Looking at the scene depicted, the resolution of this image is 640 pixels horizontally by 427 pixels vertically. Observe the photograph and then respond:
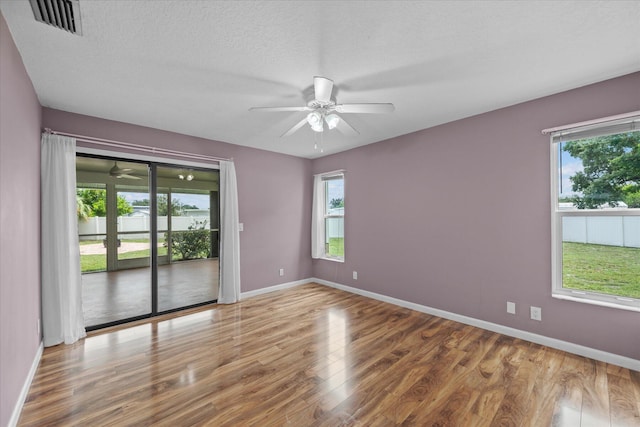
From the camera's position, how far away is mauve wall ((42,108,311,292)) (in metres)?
4.02

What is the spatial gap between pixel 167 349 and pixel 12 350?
1.15 m

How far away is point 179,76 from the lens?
2.26 metres

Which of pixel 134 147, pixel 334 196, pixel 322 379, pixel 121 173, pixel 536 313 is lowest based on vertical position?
pixel 322 379

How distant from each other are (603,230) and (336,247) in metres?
3.54

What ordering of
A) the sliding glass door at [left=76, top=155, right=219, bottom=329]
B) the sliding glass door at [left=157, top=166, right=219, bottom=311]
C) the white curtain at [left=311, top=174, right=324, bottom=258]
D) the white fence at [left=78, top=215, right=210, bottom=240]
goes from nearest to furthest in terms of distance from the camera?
the sliding glass door at [left=76, top=155, right=219, bottom=329], the sliding glass door at [left=157, top=166, right=219, bottom=311], the white fence at [left=78, top=215, right=210, bottom=240], the white curtain at [left=311, top=174, right=324, bottom=258]

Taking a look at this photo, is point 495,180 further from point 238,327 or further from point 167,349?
point 167,349

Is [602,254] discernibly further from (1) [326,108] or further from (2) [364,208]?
(1) [326,108]

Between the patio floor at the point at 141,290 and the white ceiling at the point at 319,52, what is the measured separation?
2.40 m

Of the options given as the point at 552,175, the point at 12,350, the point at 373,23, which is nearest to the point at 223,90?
the point at 373,23

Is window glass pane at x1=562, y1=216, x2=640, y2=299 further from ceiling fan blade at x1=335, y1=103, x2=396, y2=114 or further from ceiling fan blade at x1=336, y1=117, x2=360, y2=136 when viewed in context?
ceiling fan blade at x1=336, y1=117, x2=360, y2=136

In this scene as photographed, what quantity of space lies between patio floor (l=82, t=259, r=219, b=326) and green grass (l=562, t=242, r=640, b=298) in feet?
14.6

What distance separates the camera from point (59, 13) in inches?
60.5

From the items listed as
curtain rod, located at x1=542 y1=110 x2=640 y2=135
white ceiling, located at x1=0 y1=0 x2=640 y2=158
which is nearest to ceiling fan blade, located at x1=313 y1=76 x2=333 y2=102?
white ceiling, located at x1=0 y1=0 x2=640 y2=158

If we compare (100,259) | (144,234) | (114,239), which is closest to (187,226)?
(144,234)
